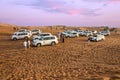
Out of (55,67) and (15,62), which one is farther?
(15,62)

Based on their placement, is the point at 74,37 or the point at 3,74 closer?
the point at 3,74

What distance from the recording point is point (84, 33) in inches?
2788

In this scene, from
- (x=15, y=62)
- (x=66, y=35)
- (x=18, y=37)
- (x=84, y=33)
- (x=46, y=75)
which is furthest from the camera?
(x=84, y=33)

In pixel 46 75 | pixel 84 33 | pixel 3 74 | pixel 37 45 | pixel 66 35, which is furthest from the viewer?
pixel 84 33

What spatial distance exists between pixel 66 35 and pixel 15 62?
34.9m

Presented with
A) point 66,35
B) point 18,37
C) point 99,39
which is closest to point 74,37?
point 66,35

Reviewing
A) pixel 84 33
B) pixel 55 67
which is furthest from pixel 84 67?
pixel 84 33

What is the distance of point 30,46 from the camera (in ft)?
135

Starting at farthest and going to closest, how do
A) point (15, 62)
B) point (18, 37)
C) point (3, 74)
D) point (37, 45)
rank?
point (18, 37), point (37, 45), point (15, 62), point (3, 74)

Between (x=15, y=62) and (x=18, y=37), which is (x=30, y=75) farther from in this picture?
(x=18, y=37)

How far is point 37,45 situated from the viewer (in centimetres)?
4044

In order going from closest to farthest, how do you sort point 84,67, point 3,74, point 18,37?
point 3,74 → point 84,67 → point 18,37

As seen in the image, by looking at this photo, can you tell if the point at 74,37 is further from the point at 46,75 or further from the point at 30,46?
the point at 46,75

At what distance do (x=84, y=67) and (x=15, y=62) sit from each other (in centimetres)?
773
